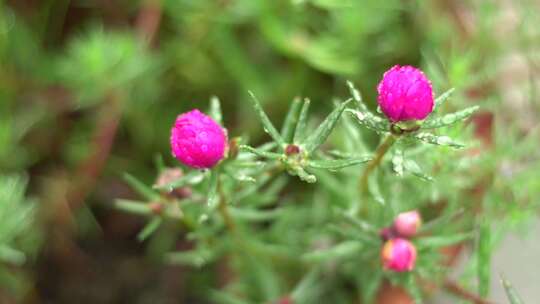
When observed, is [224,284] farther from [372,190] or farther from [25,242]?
[372,190]

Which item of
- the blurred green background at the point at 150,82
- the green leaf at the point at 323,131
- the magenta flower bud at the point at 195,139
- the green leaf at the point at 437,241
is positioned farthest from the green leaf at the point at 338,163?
the blurred green background at the point at 150,82

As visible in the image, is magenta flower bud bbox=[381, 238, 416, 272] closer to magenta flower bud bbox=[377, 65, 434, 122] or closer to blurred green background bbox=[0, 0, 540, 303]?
magenta flower bud bbox=[377, 65, 434, 122]

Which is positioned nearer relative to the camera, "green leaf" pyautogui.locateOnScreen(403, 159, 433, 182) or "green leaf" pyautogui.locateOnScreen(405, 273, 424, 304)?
"green leaf" pyautogui.locateOnScreen(403, 159, 433, 182)

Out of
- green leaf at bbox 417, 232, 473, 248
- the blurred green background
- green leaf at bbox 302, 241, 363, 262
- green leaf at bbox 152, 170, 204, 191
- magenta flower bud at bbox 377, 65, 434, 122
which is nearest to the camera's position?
magenta flower bud at bbox 377, 65, 434, 122

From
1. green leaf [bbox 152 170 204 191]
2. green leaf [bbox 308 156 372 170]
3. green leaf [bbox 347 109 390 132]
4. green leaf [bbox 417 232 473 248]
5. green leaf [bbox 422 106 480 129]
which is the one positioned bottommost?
green leaf [bbox 152 170 204 191]

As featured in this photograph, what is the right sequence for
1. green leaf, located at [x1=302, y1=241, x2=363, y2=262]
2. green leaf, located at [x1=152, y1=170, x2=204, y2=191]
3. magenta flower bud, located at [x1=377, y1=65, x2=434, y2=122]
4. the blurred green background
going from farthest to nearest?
the blurred green background
green leaf, located at [x1=302, y1=241, x2=363, y2=262]
green leaf, located at [x1=152, y1=170, x2=204, y2=191]
magenta flower bud, located at [x1=377, y1=65, x2=434, y2=122]

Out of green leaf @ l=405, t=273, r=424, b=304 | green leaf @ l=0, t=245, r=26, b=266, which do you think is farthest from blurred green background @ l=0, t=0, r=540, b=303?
green leaf @ l=405, t=273, r=424, b=304

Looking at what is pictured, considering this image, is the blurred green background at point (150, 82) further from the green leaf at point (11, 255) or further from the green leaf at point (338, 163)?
the green leaf at point (338, 163)
